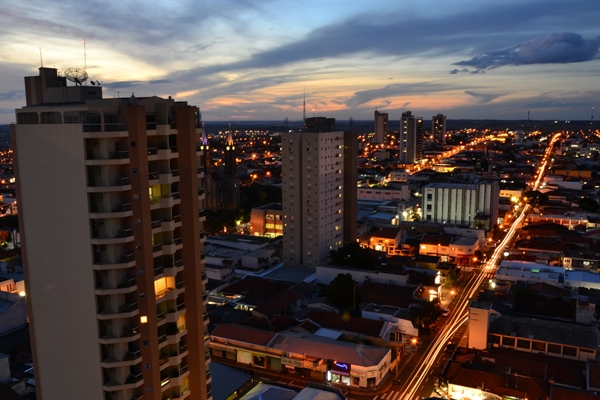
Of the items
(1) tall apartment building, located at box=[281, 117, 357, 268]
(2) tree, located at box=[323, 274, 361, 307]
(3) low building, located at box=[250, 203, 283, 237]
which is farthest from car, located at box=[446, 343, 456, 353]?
(3) low building, located at box=[250, 203, 283, 237]

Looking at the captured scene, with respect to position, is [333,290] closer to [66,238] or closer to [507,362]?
[507,362]

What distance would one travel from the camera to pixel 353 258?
34531 millimetres

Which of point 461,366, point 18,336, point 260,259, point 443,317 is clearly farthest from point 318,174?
point 18,336

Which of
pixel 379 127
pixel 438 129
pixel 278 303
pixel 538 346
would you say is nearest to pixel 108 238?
pixel 278 303

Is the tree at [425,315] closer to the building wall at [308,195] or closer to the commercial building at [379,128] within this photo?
the building wall at [308,195]

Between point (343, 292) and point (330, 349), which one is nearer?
point (330, 349)

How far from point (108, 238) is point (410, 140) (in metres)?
103

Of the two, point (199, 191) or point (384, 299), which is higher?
point (199, 191)

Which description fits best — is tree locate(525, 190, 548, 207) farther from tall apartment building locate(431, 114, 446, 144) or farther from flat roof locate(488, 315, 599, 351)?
tall apartment building locate(431, 114, 446, 144)

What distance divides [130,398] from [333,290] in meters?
19.7

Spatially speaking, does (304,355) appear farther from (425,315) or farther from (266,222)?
(266,222)

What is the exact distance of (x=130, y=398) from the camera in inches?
424

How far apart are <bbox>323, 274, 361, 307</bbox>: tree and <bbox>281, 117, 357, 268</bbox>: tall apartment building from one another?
7730 millimetres

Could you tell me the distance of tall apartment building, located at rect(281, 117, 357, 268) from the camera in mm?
36906
